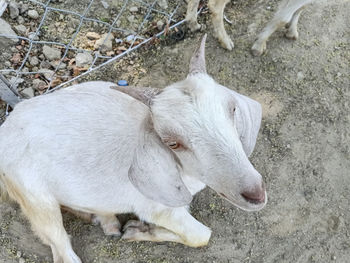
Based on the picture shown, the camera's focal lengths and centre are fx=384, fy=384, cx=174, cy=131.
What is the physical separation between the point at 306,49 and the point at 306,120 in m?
0.79

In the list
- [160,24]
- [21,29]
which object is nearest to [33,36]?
[21,29]

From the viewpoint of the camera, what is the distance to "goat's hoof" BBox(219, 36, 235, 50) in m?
3.83

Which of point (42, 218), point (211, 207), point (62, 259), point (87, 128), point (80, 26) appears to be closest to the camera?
point (87, 128)

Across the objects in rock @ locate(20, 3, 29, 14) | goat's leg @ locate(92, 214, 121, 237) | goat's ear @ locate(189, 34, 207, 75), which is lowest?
goat's leg @ locate(92, 214, 121, 237)

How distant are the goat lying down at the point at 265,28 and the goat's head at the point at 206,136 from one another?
5.35 feet

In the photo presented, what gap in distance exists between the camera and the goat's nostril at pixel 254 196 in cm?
184

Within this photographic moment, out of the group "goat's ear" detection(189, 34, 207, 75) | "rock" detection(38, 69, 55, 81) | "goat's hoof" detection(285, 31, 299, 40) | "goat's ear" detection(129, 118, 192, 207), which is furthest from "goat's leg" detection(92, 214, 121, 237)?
"goat's hoof" detection(285, 31, 299, 40)

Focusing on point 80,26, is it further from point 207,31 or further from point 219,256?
point 219,256

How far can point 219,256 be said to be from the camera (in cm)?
319

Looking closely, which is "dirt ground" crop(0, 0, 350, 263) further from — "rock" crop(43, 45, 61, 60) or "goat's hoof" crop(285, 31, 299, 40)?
"rock" crop(43, 45, 61, 60)

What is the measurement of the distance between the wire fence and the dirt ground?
8.1 inches

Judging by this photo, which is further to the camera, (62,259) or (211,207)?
→ (211,207)

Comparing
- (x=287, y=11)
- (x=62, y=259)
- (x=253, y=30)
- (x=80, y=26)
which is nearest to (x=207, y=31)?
(x=253, y=30)

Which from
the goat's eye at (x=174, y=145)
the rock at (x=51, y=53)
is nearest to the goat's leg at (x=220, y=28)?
the rock at (x=51, y=53)
